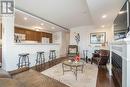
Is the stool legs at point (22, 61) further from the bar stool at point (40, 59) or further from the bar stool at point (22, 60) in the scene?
the bar stool at point (40, 59)

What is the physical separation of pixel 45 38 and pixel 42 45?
3702 millimetres

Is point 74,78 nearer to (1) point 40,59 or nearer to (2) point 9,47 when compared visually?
(2) point 9,47

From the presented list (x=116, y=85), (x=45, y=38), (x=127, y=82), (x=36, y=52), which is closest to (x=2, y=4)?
(x=36, y=52)

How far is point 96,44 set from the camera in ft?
25.6

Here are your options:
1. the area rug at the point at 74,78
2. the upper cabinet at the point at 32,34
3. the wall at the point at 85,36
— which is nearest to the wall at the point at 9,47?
the area rug at the point at 74,78

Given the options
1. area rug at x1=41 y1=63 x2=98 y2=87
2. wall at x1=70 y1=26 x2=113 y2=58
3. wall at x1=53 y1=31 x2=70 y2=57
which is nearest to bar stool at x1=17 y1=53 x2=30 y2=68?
area rug at x1=41 y1=63 x2=98 y2=87

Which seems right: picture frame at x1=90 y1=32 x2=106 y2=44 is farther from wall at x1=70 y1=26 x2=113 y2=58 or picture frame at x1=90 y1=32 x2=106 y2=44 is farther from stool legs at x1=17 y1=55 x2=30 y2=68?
stool legs at x1=17 y1=55 x2=30 y2=68

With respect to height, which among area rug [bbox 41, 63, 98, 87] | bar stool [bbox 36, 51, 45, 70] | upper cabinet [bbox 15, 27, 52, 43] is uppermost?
upper cabinet [bbox 15, 27, 52, 43]

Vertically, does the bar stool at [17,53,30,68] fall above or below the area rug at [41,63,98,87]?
above

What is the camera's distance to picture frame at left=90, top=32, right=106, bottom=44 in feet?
24.8

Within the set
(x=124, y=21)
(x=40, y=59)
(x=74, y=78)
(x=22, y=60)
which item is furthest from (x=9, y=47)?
(x=124, y=21)

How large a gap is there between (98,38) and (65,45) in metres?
3.62

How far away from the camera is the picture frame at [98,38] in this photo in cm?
755

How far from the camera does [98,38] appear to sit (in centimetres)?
772
